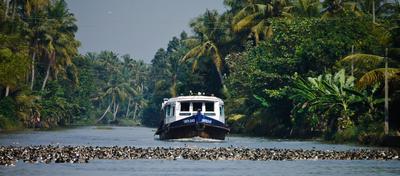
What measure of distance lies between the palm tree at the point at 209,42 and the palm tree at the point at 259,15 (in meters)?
12.0

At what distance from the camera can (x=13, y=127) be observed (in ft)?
322

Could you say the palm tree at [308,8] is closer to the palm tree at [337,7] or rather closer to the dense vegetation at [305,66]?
the dense vegetation at [305,66]

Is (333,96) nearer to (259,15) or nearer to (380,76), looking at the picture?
(380,76)

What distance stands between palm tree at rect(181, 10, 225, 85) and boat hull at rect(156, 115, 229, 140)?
5267 cm

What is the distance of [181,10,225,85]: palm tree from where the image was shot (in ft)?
405

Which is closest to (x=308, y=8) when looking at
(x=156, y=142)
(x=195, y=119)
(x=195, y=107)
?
(x=195, y=107)

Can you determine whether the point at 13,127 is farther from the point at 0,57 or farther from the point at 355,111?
the point at 355,111

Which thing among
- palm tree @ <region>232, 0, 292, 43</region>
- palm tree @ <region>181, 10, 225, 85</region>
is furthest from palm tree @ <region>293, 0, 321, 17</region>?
palm tree @ <region>181, 10, 225, 85</region>

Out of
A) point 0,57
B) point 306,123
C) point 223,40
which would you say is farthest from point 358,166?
point 223,40

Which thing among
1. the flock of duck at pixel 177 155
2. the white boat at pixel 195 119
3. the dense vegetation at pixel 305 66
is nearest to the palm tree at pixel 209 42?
the dense vegetation at pixel 305 66

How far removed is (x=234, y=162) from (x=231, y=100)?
215 ft

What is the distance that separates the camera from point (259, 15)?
11012cm

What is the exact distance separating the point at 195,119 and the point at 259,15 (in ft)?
144

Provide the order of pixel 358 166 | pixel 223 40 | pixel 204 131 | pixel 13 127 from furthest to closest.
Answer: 1. pixel 223 40
2. pixel 13 127
3. pixel 204 131
4. pixel 358 166
